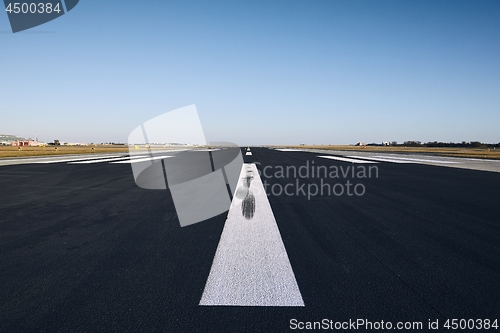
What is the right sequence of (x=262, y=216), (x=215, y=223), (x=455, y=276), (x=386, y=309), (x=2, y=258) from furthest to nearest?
(x=262, y=216) → (x=215, y=223) → (x=2, y=258) → (x=455, y=276) → (x=386, y=309)

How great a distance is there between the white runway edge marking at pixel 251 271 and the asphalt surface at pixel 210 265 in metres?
0.10

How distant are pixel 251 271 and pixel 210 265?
469 mm

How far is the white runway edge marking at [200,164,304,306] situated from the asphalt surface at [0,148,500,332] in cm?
10

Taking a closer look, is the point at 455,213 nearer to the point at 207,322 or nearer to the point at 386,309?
the point at 386,309

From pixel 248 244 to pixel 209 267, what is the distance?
88cm

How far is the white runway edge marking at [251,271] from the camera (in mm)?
2387

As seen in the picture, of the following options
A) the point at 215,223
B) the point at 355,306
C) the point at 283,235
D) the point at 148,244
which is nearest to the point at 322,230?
the point at 283,235

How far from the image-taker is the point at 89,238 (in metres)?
3.98

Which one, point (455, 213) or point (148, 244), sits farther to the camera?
point (455, 213)

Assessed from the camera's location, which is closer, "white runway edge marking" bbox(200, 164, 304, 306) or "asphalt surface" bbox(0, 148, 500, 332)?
"asphalt surface" bbox(0, 148, 500, 332)

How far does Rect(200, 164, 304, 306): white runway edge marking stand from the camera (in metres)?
2.39

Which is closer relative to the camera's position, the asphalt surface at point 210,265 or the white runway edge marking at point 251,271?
the asphalt surface at point 210,265

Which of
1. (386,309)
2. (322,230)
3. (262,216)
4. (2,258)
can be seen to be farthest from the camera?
(262,216)

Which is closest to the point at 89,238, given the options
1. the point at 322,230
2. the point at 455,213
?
the point at 322,230
